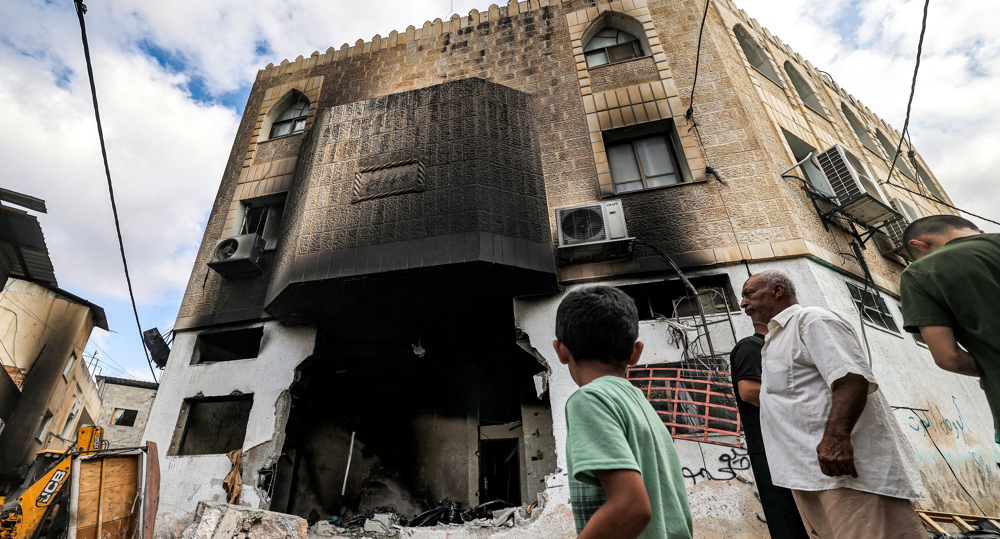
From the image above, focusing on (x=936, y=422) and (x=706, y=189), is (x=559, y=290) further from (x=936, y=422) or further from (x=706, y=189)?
(x=936, y=422)

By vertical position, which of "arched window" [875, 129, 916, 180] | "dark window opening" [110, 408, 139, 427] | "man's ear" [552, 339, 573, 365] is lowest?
"man's ear" [552, 339, 573, 365]

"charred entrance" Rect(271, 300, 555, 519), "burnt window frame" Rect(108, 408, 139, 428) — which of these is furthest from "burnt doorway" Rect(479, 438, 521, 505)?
"burnt window frame" Rect(108, 408, 139, 428)

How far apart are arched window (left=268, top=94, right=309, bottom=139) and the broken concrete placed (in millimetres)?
Result: 8067

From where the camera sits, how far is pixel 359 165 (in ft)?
25.1

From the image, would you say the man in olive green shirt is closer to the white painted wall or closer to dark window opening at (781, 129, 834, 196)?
dark window opening at (781, 129, 834, 196)

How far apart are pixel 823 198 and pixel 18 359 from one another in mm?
20619

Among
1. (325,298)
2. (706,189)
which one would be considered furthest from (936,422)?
(325,298)

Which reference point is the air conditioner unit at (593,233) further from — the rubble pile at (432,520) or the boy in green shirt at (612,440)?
the boy in green shirt at (612,440)

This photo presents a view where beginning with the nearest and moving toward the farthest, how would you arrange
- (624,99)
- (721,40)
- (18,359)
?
(624,99) < (721,40) < (18,359)

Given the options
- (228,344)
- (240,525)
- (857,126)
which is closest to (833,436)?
(240,525)

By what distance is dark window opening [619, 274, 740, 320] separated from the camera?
6430 millimetres

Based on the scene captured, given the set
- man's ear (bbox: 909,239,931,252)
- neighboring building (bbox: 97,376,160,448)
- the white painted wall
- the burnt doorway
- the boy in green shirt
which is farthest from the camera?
neighboring building (bbox: 97,376,160,448)

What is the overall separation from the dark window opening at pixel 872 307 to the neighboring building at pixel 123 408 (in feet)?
99.3

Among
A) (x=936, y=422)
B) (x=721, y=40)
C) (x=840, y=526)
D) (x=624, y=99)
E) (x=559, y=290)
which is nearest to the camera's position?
(x=840, y=526)
